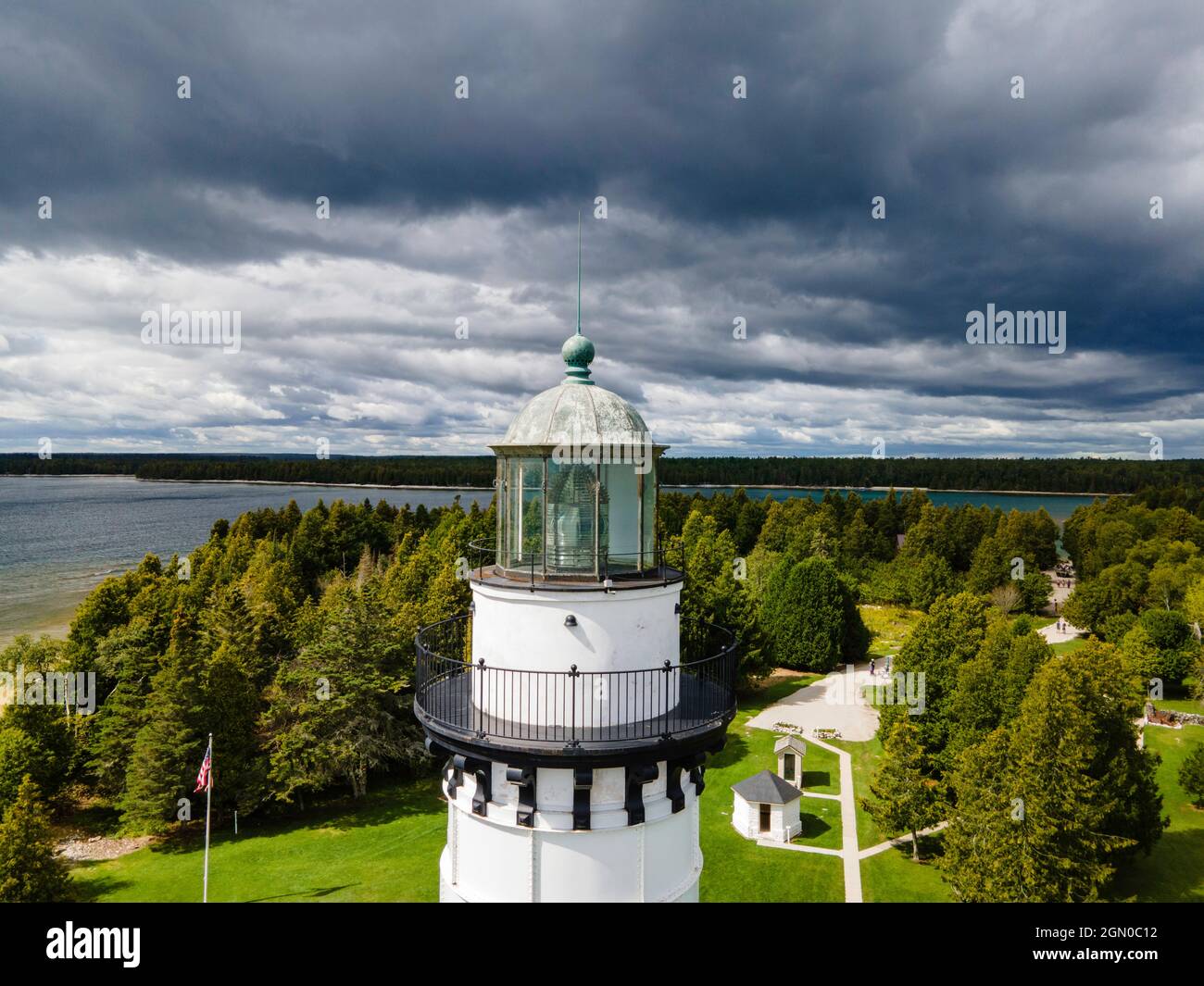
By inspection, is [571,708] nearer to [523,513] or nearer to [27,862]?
[523,513]

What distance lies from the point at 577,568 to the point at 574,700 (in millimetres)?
1617

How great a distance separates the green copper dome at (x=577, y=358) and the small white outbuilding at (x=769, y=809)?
2313cm

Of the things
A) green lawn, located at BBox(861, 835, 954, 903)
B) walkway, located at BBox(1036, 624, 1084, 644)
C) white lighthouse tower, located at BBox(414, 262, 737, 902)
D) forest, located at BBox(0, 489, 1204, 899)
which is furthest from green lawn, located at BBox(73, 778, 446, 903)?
walkway, located at BBox(1036, 624, 1084, 644)

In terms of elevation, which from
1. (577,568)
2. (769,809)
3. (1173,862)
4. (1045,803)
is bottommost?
(1173,862)

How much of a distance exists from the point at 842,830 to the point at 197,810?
→ 25715 millimetres

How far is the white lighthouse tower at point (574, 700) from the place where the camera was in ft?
28.2

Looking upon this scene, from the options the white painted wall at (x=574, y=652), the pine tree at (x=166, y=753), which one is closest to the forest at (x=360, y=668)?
the pine tree at (x=166, y=753)

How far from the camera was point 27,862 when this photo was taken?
20391 mm

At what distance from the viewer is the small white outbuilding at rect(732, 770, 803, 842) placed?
1097 inches

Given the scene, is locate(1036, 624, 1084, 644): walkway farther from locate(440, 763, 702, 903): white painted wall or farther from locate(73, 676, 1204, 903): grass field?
locate(440, 763, 702, 903): white painted wall

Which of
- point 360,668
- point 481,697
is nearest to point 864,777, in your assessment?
point 360,668

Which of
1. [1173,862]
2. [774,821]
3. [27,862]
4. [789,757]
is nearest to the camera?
[27,862]

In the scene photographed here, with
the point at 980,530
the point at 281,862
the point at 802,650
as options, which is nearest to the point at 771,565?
the point at 802,650

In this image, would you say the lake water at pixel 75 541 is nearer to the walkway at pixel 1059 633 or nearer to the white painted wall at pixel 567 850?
the white painted wall at pixel 567 850
